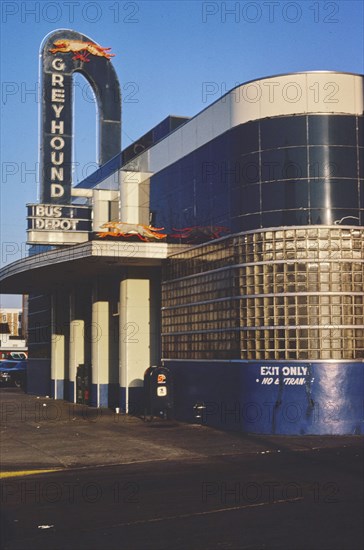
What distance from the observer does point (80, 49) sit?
2981 cm

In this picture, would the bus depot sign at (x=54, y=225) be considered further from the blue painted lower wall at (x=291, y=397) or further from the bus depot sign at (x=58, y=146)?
the blue painted lower wall at (x=291, y=397)

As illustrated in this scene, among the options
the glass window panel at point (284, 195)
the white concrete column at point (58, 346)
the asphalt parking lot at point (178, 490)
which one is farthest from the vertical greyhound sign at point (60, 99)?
the white concrete column at point (58, 346)

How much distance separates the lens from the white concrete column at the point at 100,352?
30.8m

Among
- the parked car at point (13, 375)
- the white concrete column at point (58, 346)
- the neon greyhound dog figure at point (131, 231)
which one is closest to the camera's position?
the neon greyhound dog figure at point (131, 231)

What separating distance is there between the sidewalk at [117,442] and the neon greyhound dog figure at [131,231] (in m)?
6.26

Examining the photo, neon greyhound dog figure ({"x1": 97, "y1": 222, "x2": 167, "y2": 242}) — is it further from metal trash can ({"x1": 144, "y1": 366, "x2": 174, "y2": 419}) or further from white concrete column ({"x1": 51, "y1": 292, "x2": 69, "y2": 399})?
white concrete column ({"x1": 51, "y1": 292, "x2": 69, "y2": 399})

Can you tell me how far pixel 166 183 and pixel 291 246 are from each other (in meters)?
7.41

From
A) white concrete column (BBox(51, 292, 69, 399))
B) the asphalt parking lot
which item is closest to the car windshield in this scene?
white concrete column (BBox(51, 292, 69, 399))

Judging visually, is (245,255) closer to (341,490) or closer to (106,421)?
(106,421)

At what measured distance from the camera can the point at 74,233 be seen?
2756 centimetres

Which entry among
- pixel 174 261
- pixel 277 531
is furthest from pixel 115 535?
pixel 174 261

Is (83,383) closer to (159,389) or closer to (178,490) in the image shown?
(159,389)

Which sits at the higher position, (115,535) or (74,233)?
(74,233)

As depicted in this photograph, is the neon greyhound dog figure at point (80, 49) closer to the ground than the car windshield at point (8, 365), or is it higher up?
higher up
